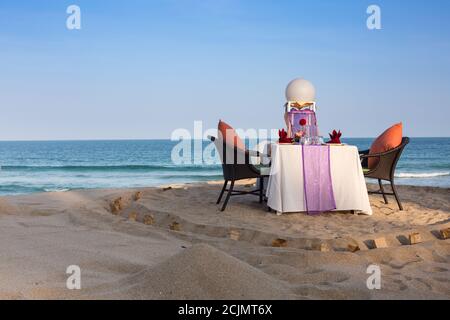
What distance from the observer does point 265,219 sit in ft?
17.4

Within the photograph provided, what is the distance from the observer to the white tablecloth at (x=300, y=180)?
539cm

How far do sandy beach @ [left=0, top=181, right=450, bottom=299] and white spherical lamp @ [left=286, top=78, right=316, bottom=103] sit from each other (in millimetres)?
1739

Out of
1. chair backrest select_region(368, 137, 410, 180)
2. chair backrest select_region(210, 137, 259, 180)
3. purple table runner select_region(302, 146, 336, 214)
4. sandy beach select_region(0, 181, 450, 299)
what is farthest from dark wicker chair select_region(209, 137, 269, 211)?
chair backrest select_region(368, 137, 410, 180)

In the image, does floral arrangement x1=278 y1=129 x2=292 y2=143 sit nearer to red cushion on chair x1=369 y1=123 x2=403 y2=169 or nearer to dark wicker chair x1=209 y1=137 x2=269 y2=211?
dark wicker chair x1=209 y1=137 x2=269 y2=211

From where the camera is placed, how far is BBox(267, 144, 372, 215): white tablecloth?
5387 millimetres

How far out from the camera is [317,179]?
17.9 ft

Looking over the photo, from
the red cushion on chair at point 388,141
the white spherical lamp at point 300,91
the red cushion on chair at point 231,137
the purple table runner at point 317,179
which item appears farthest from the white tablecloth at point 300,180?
the white spherical lamp at point 300,91

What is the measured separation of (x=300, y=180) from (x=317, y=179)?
0.64 ft

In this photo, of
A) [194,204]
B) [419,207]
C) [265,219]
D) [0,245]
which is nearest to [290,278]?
[265,219]
